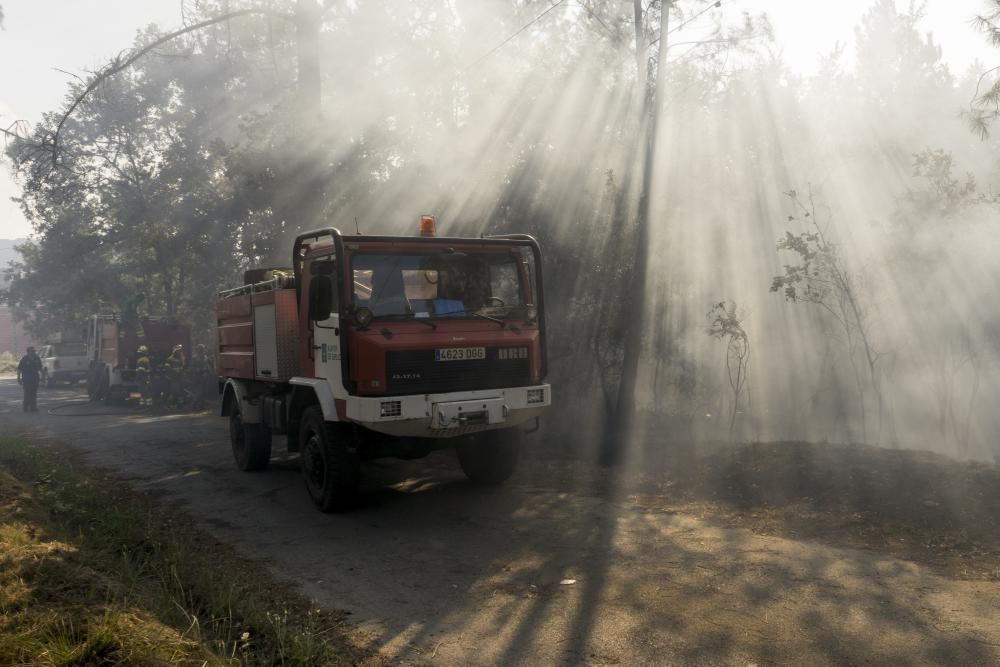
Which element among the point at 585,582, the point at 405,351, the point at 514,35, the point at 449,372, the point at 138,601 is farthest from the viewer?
the point at 514,35

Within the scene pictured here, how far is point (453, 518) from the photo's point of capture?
27.0ft

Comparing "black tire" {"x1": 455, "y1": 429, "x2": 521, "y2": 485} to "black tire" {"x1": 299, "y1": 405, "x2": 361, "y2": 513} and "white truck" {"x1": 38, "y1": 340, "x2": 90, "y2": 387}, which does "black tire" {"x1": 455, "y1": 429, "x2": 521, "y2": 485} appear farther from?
"white truck" {"x1": 38, "y1": 340, "x2": 90, "y2": 387}

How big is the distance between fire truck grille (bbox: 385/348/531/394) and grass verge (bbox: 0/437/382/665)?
214cm

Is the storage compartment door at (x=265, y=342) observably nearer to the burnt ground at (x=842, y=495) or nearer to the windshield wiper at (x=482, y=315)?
the windshield wiper at (x=482, y=315)

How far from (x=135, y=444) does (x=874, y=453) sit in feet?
39.4

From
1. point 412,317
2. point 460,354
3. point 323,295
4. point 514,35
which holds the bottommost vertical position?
point 460,354

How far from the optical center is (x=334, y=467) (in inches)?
326

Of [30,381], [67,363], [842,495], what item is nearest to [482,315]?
A: [842,495]

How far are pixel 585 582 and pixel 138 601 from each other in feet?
9.84

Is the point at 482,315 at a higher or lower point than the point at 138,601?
higher

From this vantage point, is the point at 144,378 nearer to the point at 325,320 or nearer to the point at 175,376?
the point at 175,376

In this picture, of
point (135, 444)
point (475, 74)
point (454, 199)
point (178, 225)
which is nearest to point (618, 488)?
point (454, 199)

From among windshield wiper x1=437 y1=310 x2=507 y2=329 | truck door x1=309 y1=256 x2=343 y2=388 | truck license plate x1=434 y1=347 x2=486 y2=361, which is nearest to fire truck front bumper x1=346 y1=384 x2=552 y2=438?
truck license plate x1=434 y1=347 x2=486 y2=361

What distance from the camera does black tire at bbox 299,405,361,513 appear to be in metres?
8.28
